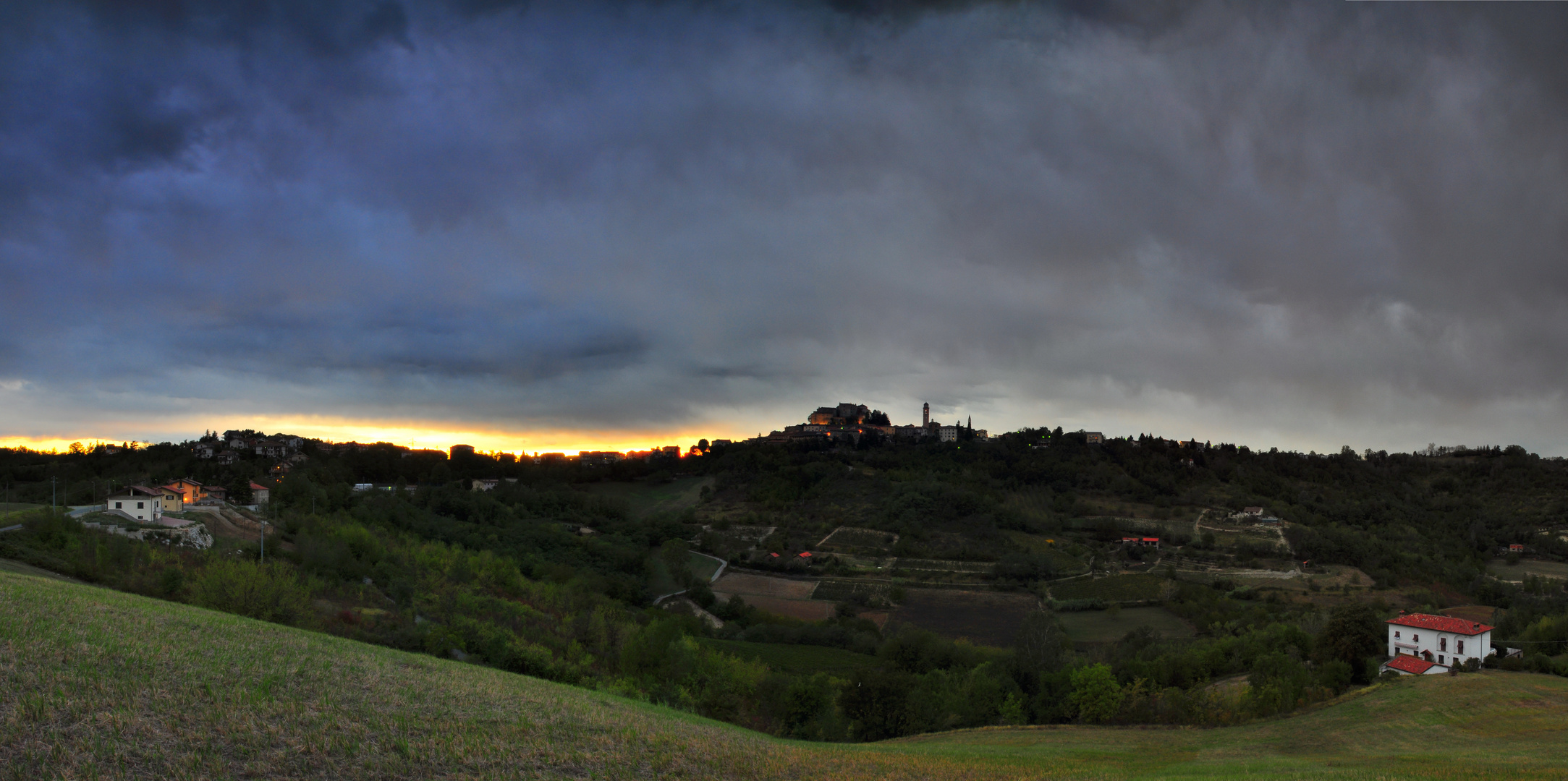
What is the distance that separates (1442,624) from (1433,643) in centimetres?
143

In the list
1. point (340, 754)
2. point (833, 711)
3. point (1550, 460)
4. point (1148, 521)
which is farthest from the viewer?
point (1550, 460)

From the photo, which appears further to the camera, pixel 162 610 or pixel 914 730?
pixel 914 730

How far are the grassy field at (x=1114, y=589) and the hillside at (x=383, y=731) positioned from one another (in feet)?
167

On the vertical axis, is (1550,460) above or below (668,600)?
above

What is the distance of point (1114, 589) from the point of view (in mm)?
81188

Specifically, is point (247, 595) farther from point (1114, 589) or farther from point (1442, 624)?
point (1114, 589)

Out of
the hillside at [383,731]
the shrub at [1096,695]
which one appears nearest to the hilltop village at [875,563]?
the shrub at [1096,695]

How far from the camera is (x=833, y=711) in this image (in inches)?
1444

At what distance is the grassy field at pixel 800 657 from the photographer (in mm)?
53406

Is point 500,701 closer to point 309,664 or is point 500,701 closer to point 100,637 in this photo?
point 309,664

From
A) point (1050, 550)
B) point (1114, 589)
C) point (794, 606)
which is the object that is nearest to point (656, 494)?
point (794, 606)

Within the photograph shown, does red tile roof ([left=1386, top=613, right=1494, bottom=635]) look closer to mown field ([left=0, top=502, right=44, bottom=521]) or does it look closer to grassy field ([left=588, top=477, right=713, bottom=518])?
mown field ([left=0, top=502, right=44, bottom=521])

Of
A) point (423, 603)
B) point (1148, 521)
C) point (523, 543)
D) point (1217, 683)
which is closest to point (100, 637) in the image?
point (423, 603)

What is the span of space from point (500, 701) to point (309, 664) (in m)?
4.74
